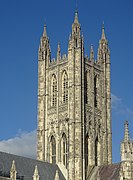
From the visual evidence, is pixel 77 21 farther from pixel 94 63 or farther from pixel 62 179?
pixel 62 179

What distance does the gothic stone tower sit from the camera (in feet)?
247

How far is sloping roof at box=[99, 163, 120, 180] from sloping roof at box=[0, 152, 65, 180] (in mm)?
5291

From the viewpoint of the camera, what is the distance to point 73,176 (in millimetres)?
73375

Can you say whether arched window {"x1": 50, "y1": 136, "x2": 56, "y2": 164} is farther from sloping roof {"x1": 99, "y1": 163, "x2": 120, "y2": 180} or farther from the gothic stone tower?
sloping roof {"x1": 99, "y1": 163, "x2": 120, "y2": 180}

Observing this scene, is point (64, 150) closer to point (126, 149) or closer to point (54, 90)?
point (54, 90)

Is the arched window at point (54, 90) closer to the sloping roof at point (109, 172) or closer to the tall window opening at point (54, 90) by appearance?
the tall window opening at point (54, 90)

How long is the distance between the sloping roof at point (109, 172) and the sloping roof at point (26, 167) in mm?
5291

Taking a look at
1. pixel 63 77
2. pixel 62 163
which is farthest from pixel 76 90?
pixel 62 163

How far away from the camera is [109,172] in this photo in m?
75.1

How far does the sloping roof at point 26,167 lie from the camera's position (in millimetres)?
68150

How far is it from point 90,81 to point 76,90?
14.9ft

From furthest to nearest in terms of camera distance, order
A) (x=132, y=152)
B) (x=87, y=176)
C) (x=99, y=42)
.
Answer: (x=99, y=42)
(x=87, y=176)
(x=132, y=152)

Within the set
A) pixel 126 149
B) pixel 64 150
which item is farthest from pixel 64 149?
pixel 126 149

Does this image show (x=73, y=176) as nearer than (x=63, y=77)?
Yes
